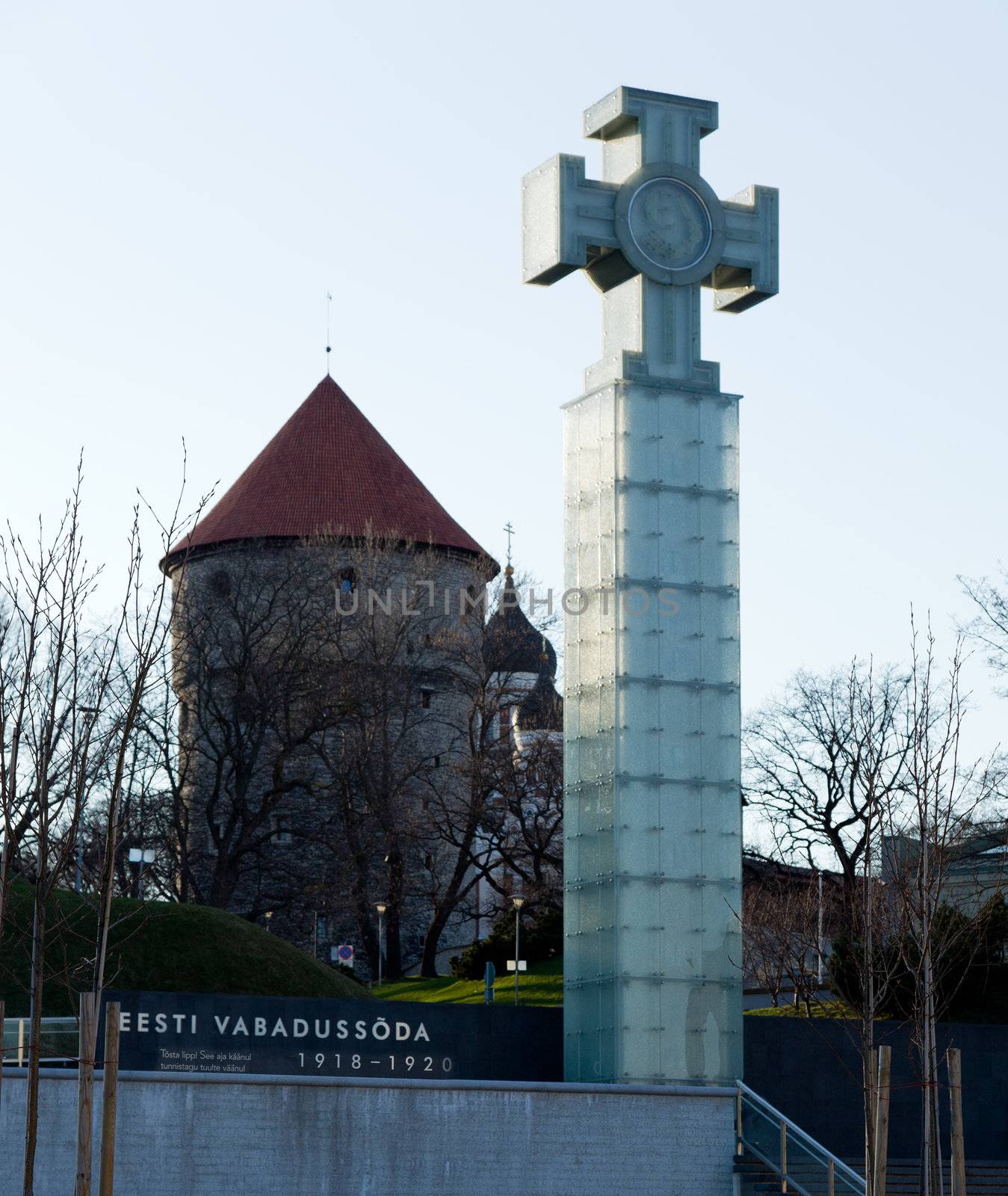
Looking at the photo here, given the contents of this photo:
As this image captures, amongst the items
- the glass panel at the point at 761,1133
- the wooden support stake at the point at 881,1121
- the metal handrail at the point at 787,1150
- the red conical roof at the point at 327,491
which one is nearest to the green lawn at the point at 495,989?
the red conical roof at the point at 327,491

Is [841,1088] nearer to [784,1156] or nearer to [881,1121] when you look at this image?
[784,1156]

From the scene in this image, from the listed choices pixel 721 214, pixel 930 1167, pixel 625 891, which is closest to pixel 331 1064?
pixel 625 891

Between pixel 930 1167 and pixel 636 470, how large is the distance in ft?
36.9

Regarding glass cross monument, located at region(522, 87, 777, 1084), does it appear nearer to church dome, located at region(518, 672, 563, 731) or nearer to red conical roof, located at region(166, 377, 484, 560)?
church dome, located at region(518, 672, 563, 731)

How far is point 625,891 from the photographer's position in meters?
28.1

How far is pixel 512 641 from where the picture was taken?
56.9 m

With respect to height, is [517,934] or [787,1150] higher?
[517,934]

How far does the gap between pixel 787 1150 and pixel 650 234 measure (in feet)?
42.6

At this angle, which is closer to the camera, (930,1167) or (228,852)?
(930,1167)

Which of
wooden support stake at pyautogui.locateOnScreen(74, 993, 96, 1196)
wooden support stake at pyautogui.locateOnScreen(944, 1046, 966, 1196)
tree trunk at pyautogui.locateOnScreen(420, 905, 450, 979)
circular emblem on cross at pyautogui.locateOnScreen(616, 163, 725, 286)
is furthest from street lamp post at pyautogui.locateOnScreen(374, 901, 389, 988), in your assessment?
wooden support stake at pyautogui.locateOnScreen(74, 993, 96, 1196)

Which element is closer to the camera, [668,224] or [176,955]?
[668,224]

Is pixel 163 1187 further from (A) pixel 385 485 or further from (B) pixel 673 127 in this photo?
(A) pixel 385 485

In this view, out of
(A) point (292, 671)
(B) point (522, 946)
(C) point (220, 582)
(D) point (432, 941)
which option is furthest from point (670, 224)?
(C) point (220, 582)

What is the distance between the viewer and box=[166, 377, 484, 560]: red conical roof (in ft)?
215
